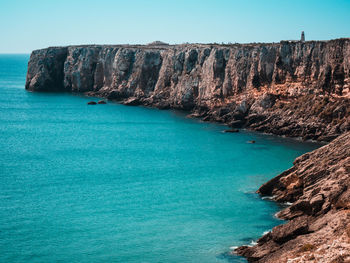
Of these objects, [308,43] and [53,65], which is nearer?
[308,43]

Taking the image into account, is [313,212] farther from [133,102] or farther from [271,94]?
[133,102]

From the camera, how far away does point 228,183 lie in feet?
158

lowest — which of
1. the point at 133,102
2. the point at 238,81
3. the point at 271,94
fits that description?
the point at 133,102

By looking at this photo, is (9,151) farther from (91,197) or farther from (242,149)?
(242,149)

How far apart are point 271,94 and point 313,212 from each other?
44.3 metres

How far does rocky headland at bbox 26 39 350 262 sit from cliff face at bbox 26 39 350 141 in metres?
0.15

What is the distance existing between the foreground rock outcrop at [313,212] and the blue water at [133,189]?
1926 mm

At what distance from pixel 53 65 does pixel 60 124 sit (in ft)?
163

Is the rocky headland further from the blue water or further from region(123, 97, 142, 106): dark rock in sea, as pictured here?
the blue water

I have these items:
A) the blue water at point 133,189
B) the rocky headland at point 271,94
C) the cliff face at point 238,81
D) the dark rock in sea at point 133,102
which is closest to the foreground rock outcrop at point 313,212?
the rocky headland at point 271,94

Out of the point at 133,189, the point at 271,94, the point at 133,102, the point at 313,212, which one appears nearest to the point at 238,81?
the point at 271,94

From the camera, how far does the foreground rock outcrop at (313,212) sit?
85.3ft

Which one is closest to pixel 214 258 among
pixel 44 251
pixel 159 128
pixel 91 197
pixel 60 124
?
pixel 44 251

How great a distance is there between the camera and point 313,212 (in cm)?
3312
